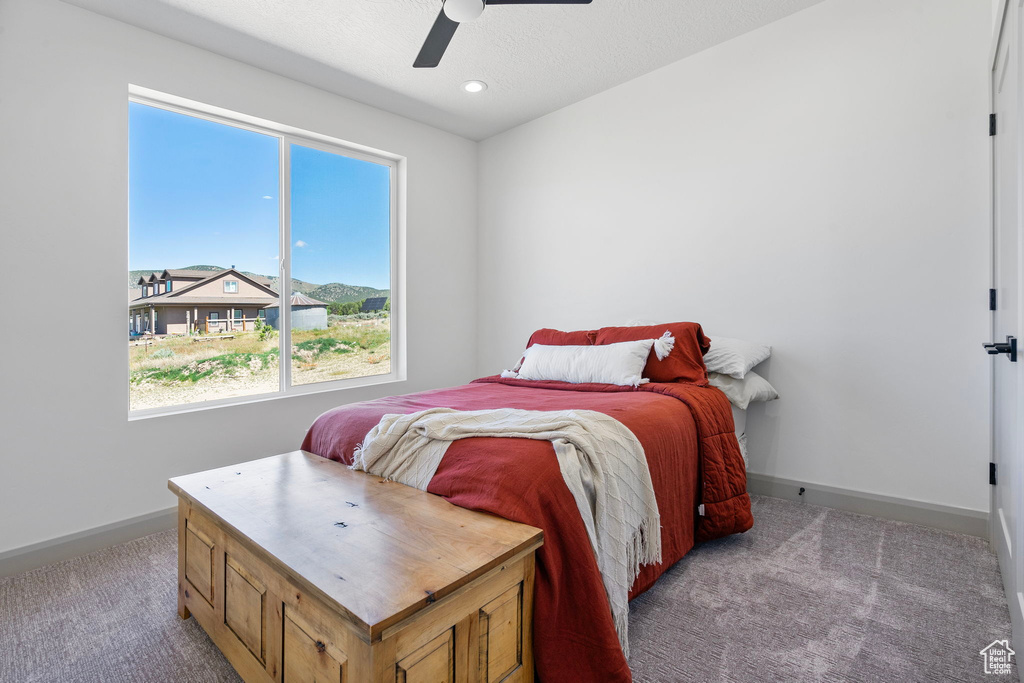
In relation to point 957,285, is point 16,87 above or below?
above

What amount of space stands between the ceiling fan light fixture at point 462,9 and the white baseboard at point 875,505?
278cm

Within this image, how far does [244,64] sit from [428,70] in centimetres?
112

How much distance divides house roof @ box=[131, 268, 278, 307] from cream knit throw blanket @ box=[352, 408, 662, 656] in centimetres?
185

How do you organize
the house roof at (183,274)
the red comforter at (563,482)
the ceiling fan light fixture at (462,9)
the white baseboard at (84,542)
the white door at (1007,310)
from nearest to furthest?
the red comforter at (563,482), the white door at (1007,310), the ceiling fan light fixture at (462,9), the white baseboard at (84,542), the house roof at (183,274)

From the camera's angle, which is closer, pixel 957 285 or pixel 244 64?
pixel 957 285

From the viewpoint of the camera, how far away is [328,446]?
2.09 m

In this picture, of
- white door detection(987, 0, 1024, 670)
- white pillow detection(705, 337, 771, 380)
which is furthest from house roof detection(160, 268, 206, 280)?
white door detection(987, 0, 1024, 670)

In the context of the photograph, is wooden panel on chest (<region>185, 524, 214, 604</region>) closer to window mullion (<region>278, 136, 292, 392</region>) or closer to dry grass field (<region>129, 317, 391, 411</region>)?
dry grass field (<region>129, 317, 391, 411</region>)

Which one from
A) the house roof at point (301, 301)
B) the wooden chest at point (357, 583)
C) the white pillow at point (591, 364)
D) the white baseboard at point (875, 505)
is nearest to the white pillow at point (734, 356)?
the white pillow at point (591, 364)

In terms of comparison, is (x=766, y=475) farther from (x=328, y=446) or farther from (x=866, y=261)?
A: (x=328, y=446)

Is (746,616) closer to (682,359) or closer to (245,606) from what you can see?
(682,359)

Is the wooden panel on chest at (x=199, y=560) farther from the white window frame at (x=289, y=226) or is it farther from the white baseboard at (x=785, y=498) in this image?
the white window frame at (x=289, y=226)

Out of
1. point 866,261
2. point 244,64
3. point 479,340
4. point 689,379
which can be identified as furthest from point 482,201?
point 866,261

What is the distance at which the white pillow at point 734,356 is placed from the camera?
267 cm
